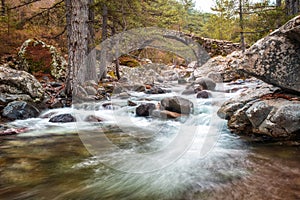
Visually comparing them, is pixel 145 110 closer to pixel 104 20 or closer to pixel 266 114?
pixel 266 114

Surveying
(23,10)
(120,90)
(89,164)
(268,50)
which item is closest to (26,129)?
(89,164)

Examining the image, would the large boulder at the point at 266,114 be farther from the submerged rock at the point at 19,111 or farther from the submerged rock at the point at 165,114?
the submerged rock at the point at 19,111

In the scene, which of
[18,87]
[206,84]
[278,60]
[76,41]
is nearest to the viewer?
[278,60]

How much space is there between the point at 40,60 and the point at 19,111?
6.33 m

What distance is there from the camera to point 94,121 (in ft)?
21.3

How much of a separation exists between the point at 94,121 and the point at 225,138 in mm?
3538

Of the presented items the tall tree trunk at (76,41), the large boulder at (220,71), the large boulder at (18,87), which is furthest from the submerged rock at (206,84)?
the large boulder at (18,87)

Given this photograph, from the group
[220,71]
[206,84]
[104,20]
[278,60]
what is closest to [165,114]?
[278,60]

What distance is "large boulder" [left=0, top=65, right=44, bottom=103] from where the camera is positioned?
7.27 m

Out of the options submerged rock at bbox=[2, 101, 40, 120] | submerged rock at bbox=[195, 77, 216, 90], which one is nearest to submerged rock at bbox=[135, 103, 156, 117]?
submerged rock at bbox=[2, 101, 40, 120]

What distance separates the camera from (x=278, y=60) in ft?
14.9

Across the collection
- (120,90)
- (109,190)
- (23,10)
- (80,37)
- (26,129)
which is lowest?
(109,190)

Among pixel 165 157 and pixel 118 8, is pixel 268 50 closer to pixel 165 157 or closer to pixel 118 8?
pixel 165 157

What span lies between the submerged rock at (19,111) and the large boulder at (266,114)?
17.1ft
